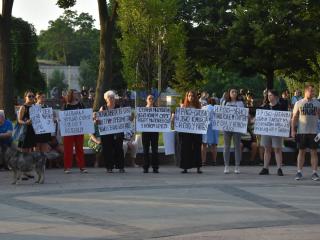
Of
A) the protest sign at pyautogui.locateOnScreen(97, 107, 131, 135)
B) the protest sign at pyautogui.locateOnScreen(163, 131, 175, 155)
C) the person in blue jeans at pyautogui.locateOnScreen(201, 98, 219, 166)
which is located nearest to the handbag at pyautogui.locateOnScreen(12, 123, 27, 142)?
the protest sign at pyautogui.locateOnScreen(97, 107, 131, 135)

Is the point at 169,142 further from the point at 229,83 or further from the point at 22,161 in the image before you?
the point at 229,83

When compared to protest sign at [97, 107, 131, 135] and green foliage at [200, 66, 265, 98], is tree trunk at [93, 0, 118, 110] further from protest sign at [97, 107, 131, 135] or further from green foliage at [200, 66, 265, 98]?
green foliage at [200, 66, 265, 98]

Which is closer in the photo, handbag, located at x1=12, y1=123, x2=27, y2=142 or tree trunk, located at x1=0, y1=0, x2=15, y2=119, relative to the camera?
handbag, located at x1=12, y1=123, x2=27, y2=142

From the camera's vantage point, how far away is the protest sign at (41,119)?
15.2 m

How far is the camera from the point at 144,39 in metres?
36.0

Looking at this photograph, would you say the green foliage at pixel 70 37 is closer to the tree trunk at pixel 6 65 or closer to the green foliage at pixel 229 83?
the green foliage at pixel 229 83

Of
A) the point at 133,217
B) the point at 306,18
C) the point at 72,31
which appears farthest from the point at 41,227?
the point at 72,31

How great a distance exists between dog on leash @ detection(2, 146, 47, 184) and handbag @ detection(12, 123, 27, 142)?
4.71 ft

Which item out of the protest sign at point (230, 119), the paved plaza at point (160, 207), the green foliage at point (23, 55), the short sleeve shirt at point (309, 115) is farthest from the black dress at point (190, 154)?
the green foliage at point (23, 55)

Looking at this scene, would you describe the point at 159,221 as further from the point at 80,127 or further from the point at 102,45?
the point at 102,45

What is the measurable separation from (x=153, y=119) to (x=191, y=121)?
0.88 m

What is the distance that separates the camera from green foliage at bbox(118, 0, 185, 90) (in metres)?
35.4

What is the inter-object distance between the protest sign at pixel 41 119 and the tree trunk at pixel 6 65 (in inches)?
456

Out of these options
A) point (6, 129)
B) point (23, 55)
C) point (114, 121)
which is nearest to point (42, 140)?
point (6, 129)
